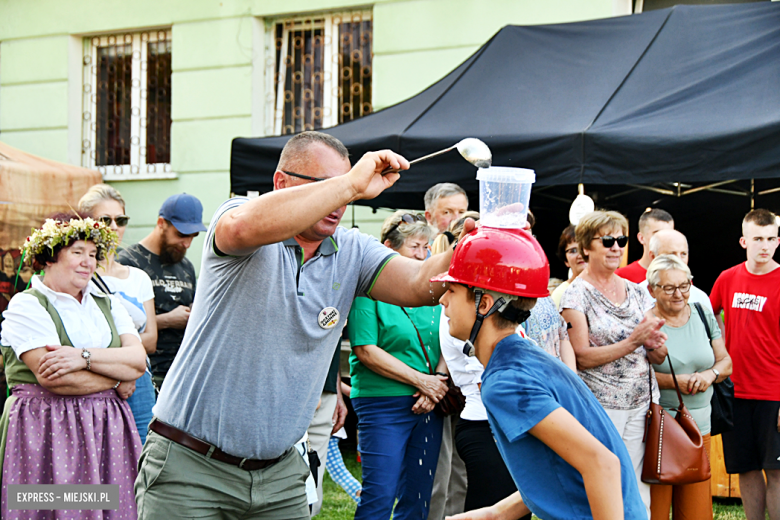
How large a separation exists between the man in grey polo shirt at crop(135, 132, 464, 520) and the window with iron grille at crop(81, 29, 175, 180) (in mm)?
7690

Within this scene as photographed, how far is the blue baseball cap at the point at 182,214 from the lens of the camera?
5.46 m

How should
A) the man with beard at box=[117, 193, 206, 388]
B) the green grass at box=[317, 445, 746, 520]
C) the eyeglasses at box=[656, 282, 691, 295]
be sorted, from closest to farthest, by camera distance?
the eyeglasses at box=[656, 282, 691, 295]
the man with beard at box=[117, 193, 206, 388]
the green grass at box=[317, 445, 746, 520]

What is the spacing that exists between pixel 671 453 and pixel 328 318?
9.33ft

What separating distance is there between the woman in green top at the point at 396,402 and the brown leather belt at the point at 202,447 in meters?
1.92

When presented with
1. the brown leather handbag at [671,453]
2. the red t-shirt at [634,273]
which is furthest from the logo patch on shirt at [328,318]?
the red t-shirt at [634,273]

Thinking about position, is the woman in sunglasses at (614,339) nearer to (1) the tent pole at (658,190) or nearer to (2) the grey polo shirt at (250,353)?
(2) the grey polo shirt at (250,353)

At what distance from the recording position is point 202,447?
2678 millimetres

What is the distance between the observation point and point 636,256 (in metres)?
8.34

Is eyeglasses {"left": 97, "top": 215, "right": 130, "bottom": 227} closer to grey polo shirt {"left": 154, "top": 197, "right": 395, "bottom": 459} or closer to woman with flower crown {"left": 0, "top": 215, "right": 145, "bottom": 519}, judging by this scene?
woman with flower crown {"left": 0, "top": 215, "right": 145, "bottom": 519}

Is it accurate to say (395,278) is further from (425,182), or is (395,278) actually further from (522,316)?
(425,182)

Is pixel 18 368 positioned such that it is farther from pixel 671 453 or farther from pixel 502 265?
pixel 671 453

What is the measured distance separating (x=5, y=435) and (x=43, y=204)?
448cm

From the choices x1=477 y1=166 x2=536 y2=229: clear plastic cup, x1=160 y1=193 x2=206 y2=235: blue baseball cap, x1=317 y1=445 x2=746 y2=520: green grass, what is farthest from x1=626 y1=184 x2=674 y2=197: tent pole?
x1=477 y1=166 x2=536 y2=229: clear plastic cup

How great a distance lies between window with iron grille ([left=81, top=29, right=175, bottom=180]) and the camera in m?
10.1
